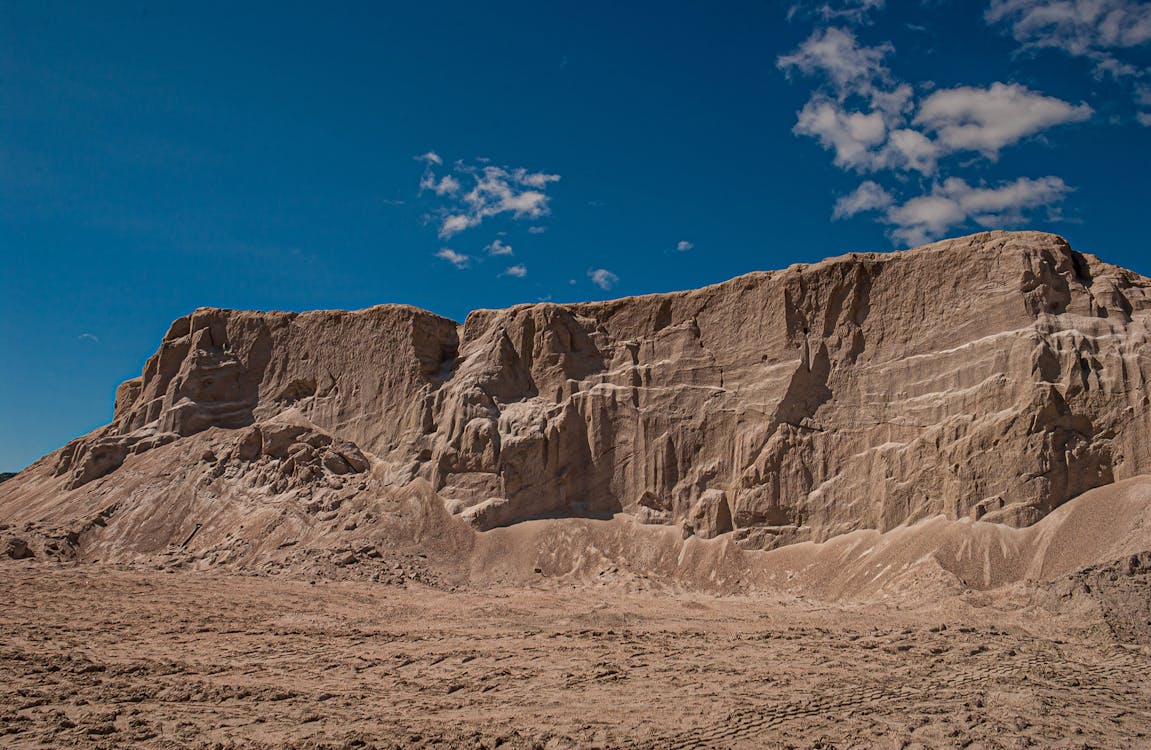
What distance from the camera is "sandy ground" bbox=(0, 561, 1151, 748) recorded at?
11.2 meters

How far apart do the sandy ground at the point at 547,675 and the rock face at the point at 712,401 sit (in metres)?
5.57

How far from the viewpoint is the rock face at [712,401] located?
2494 cm

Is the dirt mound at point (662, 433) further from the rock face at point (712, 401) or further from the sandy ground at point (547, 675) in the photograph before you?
the sandy ground at point (547, 675)

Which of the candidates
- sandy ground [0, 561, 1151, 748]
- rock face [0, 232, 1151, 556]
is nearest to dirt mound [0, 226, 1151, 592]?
rock face [0, 232, 1151, 556]

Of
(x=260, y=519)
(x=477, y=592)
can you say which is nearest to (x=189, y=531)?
(x=260, y=519)

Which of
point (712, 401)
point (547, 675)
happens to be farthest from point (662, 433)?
point (547, 675)

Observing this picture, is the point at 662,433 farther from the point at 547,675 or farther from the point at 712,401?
the point at 547,675

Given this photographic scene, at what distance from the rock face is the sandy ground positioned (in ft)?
18.3

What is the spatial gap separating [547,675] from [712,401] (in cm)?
1721

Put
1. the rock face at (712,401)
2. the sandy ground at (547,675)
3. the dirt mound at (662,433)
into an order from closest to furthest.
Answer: the sandy ground at (547,675)
the dirt mound at (662,433)
the rock face at (712,401)

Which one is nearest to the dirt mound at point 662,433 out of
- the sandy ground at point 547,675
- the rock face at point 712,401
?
the rock face at point 712,401

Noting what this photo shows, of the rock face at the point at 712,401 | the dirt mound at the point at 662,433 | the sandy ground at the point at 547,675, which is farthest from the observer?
the rock face at the point at 712,401

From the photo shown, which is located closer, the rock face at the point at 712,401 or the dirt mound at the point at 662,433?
the dirt mound at the point at 662,433

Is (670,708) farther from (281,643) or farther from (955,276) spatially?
(955,276)
